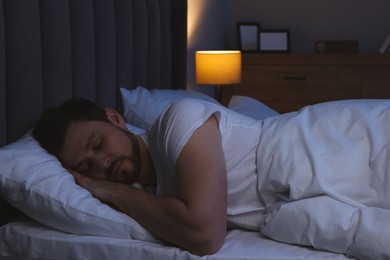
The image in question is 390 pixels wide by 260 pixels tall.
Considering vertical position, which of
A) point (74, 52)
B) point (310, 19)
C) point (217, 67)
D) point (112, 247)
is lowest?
point (112, 247)

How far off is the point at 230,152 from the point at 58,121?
47 centimetres

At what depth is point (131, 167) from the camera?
59.9 inches

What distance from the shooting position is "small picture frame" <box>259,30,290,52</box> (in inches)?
173

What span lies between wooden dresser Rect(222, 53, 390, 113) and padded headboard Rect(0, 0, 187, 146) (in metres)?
1.29

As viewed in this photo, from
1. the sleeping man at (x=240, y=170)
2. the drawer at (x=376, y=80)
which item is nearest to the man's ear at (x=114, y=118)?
the sleeping man at (x=240, y=170)

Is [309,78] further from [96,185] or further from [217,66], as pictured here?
[96,185]

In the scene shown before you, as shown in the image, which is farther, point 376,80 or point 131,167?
point 376,80

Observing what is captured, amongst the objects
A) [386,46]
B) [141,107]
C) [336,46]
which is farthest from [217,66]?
[386,46]

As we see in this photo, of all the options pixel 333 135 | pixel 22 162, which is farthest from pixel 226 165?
pixel 22 162

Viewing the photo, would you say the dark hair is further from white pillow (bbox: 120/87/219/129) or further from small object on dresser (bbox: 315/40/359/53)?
small object on dresser (bbox: 315/40/359/53)

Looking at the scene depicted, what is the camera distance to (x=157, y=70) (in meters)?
2.81

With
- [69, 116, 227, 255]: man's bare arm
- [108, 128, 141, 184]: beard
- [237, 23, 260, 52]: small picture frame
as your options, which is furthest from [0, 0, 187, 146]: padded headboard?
[237, 23, 260, 52]: small picture frame

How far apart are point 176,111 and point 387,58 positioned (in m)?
2.93

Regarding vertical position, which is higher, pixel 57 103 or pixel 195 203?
pixel 57 103
